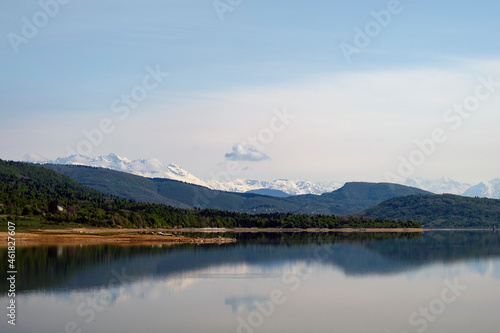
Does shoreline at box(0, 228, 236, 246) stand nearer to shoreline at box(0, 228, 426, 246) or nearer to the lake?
shoreline at box(0, 228, 426, 246)

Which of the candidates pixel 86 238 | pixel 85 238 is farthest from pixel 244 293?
pixel 86 238

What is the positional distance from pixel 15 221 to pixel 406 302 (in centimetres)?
13807

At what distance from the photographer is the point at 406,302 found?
244ft

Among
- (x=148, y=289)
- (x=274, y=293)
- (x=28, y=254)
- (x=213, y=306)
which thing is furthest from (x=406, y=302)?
(x=28, y=254)

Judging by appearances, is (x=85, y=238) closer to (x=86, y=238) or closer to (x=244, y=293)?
(x=86, y=238)

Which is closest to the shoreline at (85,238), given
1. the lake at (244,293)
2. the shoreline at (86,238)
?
the shoreline at (86,238)

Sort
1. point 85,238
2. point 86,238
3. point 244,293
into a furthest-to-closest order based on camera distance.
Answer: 1. point 86,238
2. point 85,238
3. point 244,293

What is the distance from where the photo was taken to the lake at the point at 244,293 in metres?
59.7

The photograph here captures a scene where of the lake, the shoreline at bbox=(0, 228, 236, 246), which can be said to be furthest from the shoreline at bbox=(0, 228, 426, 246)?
the lake

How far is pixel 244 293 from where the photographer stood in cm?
7856

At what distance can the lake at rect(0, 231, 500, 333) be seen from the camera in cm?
5966

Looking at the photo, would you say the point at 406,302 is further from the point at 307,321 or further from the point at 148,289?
the point at 148,289

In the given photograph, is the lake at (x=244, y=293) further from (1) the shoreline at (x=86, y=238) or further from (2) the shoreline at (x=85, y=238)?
(2) the shoreline at (x=85, y=238)

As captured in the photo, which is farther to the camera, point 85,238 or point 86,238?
point 86,238
